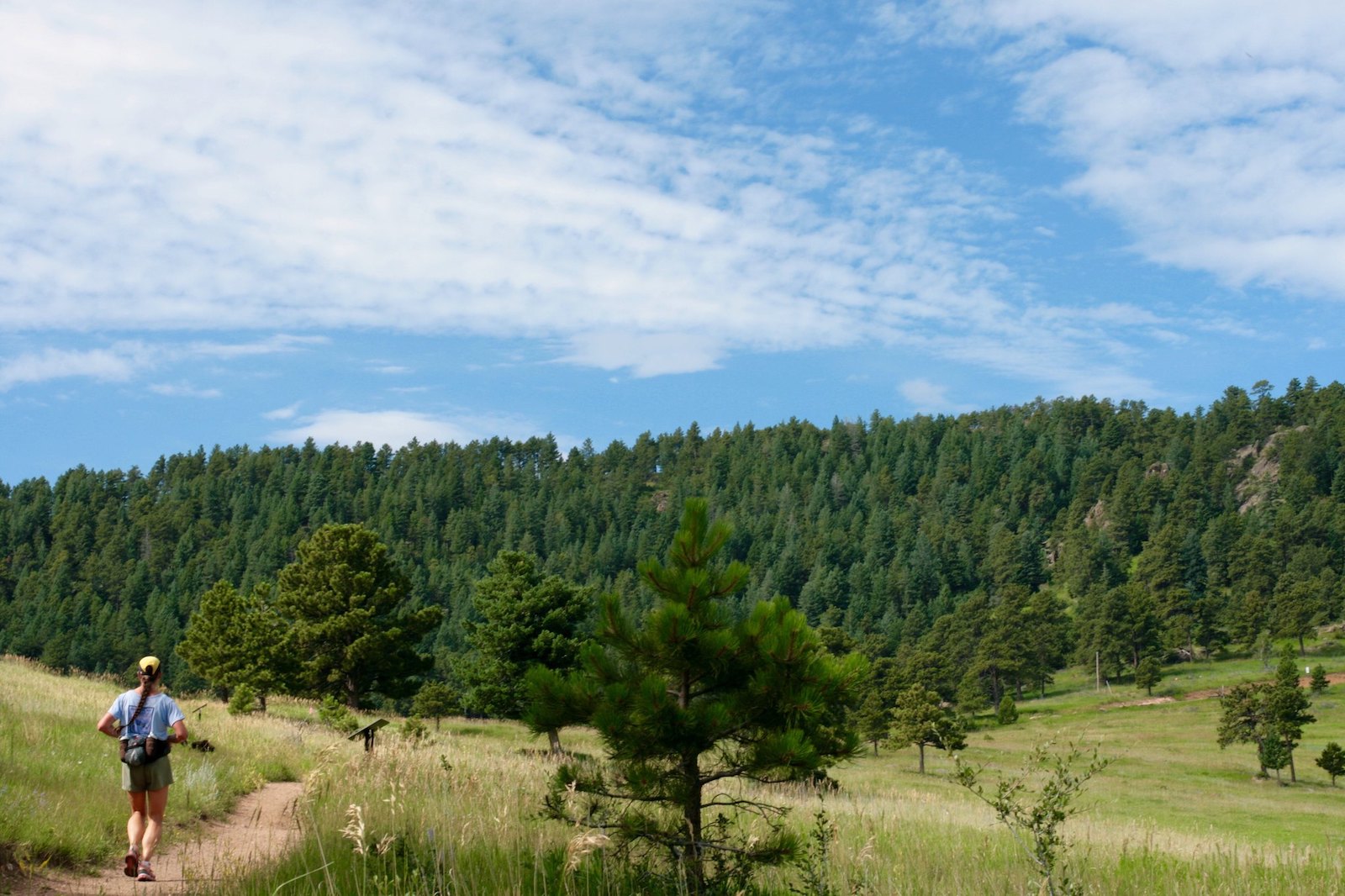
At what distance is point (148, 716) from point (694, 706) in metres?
5.29

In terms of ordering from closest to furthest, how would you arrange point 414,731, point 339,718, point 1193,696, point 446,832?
point 446,832 → point 414,731 → point 339,718 → point 1193,696

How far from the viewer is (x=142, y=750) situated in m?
9.09

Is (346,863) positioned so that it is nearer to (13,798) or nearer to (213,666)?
(13,798)

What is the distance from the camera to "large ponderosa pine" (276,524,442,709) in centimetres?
3819

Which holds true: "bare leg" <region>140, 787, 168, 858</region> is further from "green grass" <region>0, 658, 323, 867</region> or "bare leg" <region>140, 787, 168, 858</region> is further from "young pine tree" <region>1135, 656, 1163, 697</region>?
"young pine tree" <region>1135, 656, 1163, 697</region>

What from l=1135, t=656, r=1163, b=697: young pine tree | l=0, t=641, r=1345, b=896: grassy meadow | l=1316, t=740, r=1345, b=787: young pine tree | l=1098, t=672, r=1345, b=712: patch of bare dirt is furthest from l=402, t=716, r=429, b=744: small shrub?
l=1135, t=656, r=1163, b=697: young pine tree

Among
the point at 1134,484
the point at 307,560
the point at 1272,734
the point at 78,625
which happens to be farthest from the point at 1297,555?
the point at 78,625

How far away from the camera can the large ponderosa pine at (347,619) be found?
125 feet

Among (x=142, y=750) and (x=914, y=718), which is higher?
(x=142, y=750)

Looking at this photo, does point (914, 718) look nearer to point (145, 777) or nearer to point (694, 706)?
point (694, 706)

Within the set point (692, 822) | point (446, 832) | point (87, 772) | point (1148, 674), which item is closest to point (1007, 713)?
point (1148, 674)

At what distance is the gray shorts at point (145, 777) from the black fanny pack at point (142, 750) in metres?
0.04

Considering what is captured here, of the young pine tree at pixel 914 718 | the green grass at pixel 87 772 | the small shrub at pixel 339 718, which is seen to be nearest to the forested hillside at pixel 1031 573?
the young pine tree at pixel 914 718

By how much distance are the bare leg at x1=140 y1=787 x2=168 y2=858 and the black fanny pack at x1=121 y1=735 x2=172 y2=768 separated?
1.04 ft
